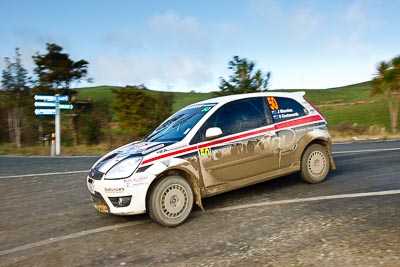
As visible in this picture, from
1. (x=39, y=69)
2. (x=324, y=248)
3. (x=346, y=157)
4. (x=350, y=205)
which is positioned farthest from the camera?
(x=39, y=69)

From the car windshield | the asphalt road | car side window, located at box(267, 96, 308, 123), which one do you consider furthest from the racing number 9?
the asphalt road

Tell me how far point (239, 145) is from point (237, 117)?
0.50m

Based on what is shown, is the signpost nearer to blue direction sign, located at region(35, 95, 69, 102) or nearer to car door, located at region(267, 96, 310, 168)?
blue direction sign, located at region(35, 95, 69, 102)

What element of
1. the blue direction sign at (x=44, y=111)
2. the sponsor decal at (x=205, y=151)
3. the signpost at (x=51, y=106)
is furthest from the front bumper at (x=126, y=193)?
the blue direction sign at (x=44, y=111)

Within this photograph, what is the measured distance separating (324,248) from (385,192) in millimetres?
2611

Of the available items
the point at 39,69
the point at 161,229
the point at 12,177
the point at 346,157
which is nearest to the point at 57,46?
the point at 39,69

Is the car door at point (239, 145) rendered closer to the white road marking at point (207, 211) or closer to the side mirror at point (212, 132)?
the side mirror at point (212, 132)

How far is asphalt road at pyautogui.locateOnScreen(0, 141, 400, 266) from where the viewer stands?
381 centimetres

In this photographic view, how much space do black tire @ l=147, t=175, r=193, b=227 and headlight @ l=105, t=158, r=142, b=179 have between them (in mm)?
399

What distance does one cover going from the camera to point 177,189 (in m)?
5.00

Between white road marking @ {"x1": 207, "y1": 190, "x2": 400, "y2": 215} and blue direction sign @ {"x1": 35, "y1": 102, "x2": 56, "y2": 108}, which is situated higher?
blue direction sign @ {"x1": 35, "y1": 102, "x2": 56, "y2": 108}

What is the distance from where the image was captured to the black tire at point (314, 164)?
6477 millimetres

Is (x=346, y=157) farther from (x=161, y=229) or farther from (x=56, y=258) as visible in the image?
(x=56, y=258)

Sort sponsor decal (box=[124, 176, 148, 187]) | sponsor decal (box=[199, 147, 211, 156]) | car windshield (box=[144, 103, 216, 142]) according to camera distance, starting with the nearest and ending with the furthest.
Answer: sponsor decal (box=[124, 176, 148, 187])
sponsor decal (box=[199, 147, 211, 156])
car windshield (box=[144, 103, 216, 142])
